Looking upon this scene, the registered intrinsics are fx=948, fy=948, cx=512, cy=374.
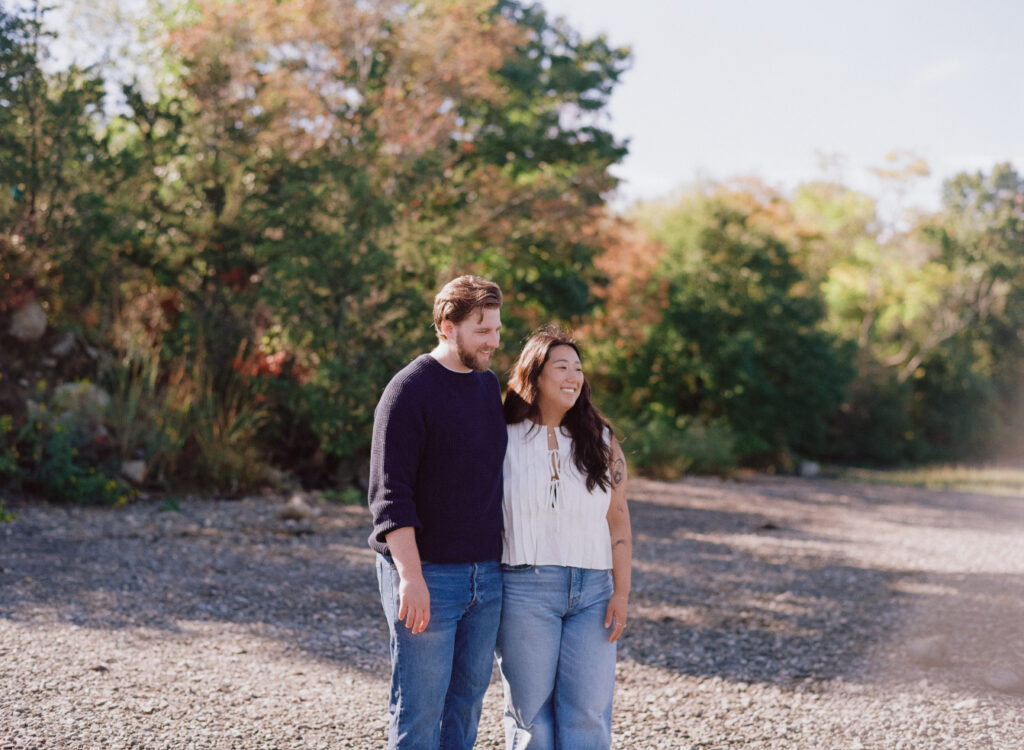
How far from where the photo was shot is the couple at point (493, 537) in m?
2.31

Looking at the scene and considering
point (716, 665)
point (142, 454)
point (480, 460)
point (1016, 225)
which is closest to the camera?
point (480, 460)

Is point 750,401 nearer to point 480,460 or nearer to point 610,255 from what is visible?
point 610,255

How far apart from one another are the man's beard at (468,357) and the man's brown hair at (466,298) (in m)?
0.05

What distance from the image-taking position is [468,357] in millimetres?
2396

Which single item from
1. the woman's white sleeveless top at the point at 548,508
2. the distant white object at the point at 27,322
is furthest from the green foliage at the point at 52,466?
the woman's white sleeveless top at the point at 548,508

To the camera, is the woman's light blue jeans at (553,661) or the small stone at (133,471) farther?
the small stone at (133,471)

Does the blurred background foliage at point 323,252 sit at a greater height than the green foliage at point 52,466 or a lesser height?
greater

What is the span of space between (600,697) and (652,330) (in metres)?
15.8

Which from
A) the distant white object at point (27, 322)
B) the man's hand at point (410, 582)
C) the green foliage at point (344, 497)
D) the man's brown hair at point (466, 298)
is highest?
the distant white object at point (27, 322)

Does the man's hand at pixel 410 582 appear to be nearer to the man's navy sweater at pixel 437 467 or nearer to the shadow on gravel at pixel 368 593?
the man's navy sweater at pixel 437 467

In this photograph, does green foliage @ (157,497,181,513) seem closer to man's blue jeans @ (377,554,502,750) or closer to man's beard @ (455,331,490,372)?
man's blue jeans @ (377,554,502,750)

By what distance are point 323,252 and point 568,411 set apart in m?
6.28

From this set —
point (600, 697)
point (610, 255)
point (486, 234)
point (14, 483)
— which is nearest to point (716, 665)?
point (600, 697)

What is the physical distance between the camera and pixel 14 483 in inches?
290
